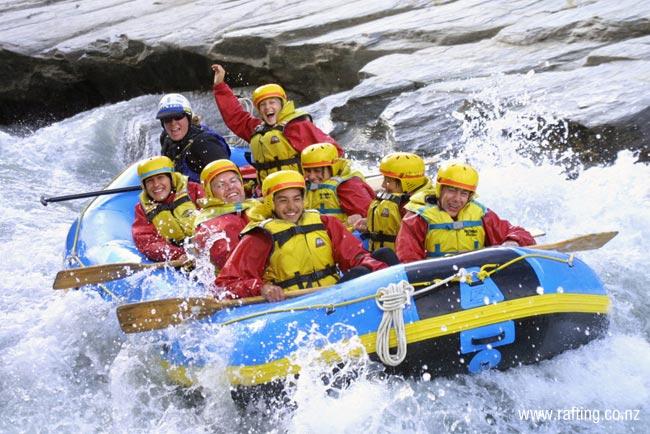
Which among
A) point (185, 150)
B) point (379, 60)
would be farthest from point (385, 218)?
point (379, 60)

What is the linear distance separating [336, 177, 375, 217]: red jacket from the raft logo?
1.96 metres

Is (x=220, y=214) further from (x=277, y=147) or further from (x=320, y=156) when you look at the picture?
(x=277, y=147)

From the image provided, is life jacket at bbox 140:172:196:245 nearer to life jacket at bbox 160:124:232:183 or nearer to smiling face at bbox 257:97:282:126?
life jacket at bbox 160:124:232:183

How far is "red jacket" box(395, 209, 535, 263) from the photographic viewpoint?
193 inches

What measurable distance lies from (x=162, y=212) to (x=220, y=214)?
79cm

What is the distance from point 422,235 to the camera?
16.2 feet

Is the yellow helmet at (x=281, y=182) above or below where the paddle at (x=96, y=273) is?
above

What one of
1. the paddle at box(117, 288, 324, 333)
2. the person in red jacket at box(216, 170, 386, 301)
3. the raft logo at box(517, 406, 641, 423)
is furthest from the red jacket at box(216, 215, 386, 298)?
the raft logo at box(517, 406, 641, 423)

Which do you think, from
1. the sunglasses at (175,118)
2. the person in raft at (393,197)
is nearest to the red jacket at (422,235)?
the person in raft at (393,197)

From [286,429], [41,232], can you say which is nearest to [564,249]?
[286,429]

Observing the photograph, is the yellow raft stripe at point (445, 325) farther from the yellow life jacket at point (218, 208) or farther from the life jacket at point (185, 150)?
the life jacket at point (185, 150)

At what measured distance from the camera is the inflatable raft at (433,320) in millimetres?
4098

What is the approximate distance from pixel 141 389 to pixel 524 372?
6.75 ft

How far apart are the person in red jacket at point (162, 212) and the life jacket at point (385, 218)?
3.95 ft
